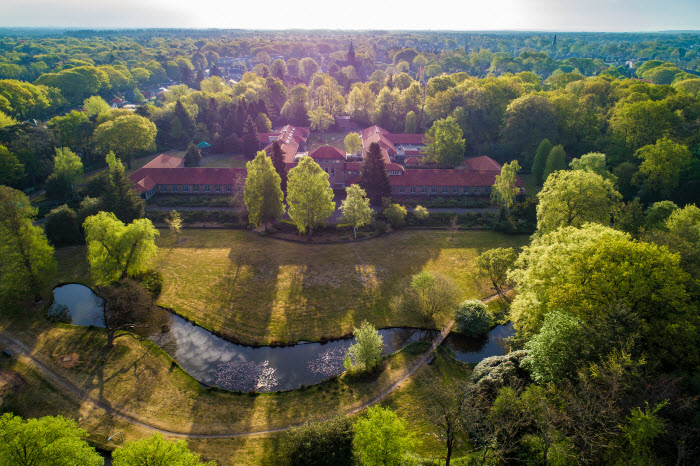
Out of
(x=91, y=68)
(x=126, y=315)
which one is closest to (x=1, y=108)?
(x=91, y=68)

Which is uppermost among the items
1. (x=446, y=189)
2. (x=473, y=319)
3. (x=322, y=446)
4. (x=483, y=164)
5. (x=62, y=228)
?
(x=483, y=164)

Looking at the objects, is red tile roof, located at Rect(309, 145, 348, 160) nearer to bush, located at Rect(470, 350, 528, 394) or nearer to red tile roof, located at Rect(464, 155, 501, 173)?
red tile roof, located at Rect(464, 155, 501, 173)

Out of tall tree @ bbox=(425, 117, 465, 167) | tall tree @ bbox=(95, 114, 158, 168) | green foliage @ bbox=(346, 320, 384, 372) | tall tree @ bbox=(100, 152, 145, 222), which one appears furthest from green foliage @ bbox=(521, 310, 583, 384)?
tall tree @ bbox=(95, 114, 158, 168)

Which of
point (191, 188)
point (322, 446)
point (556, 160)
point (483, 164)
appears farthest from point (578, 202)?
point (191, 188)

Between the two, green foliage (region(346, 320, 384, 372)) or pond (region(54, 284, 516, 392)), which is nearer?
green foliage (region(346, 320, 384, 372))

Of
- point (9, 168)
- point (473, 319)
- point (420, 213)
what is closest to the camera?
point (473, 319)

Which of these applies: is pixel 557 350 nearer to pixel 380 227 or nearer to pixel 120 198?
pixel 380 227
